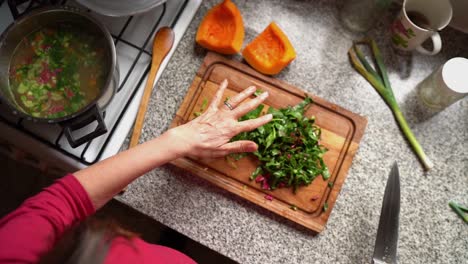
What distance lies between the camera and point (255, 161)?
3.40 feet

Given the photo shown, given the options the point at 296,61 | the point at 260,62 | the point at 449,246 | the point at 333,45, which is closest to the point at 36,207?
the point at 260,62

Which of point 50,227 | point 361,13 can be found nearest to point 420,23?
point 361,13

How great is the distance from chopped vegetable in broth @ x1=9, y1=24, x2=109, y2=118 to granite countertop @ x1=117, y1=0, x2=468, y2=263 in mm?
187

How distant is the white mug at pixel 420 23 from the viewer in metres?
1.03

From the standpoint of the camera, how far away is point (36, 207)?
27.9 inches

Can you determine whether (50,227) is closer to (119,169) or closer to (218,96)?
(119,169)

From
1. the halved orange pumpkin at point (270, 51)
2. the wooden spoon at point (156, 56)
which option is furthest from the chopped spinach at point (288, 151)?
the wooden spoon at point (156, 56)

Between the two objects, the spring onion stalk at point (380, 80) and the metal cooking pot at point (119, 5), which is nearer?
the metal cooking pot at point (119, 5)

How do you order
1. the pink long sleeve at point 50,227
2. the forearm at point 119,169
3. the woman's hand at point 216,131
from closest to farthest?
the pink long sleeve at point 50,227, the forearm at point 119,169, the woman's hand at point 216,131

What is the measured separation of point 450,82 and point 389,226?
0.40 m

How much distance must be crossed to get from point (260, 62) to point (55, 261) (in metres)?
0.72

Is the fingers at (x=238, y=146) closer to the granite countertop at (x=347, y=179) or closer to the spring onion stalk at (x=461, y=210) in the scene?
the granite countertop at (x=347, y=179)

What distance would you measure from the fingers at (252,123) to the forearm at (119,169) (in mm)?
173

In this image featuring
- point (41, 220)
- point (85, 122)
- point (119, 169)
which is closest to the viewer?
point (41, 220)
